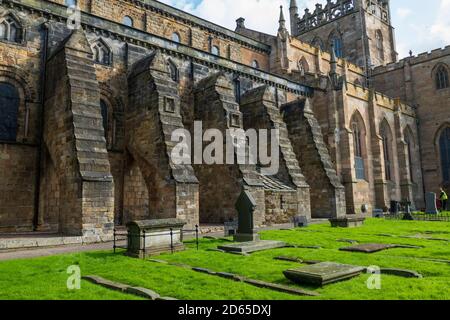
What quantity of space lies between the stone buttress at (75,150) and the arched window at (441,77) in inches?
1425

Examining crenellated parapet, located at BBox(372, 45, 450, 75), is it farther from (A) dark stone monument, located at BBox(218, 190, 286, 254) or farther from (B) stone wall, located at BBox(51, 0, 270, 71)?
(A) dark stone monument, located at BBox(218, 190, 286, 254)

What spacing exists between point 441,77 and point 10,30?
1529 inches

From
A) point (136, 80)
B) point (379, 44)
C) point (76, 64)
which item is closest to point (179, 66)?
point (136, 80)

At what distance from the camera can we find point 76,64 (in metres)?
13.6

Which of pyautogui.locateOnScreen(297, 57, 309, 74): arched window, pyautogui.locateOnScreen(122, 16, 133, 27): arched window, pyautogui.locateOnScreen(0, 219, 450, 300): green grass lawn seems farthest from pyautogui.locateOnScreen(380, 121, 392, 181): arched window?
pyautogui.locateOnScreen(0, 219, 450, 300): green grass lawn

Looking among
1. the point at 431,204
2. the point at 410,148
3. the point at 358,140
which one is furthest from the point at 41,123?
the point at 410,148

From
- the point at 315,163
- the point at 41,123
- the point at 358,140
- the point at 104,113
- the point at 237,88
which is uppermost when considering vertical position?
the point at 237,88

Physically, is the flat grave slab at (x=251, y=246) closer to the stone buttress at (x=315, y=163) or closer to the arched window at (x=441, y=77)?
the stone buttress at (x=315, y=163)

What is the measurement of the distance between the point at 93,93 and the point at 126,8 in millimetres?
13916

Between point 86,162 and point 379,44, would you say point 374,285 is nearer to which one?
point 86,162

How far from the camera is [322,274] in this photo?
5953 mm

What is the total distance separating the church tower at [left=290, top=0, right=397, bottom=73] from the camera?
43.6 metres

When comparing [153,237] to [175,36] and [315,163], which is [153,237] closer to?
[315,163]

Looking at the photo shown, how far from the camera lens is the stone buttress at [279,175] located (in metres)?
18.7
